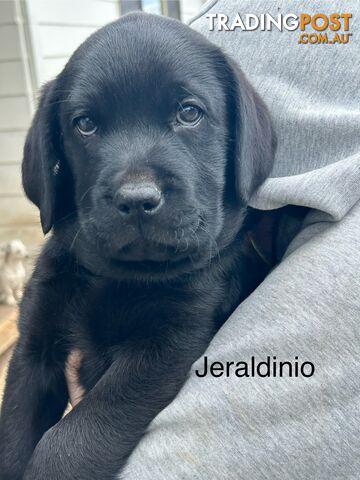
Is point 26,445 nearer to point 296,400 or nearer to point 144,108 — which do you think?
point 296,400

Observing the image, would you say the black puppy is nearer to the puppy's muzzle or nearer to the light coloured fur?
the puppy's muzzle

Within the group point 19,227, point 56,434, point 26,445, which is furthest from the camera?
point 19,227

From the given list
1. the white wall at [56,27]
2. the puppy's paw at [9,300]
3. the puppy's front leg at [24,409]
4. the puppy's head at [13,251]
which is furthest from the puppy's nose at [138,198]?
the white wall at [56,27]

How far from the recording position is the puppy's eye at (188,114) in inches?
42.3

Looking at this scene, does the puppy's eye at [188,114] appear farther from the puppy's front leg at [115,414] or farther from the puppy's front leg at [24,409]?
the puppy's front leg at [24,409]

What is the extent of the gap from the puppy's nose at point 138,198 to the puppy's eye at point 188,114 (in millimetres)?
186

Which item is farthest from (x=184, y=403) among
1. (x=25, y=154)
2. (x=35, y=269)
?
(x=25, y=154)

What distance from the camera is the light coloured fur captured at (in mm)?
3061

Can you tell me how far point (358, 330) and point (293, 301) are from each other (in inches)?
→ 4.2

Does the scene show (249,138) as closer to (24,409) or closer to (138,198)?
(138,198)

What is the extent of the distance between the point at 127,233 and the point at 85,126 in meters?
0.26

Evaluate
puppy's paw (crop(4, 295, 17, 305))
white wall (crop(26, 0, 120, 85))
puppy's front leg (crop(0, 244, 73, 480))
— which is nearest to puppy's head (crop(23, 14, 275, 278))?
puppy's front leg (crop(0, 244, 73, 480))

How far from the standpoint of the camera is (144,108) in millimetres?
1054

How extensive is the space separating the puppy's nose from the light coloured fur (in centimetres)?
223
